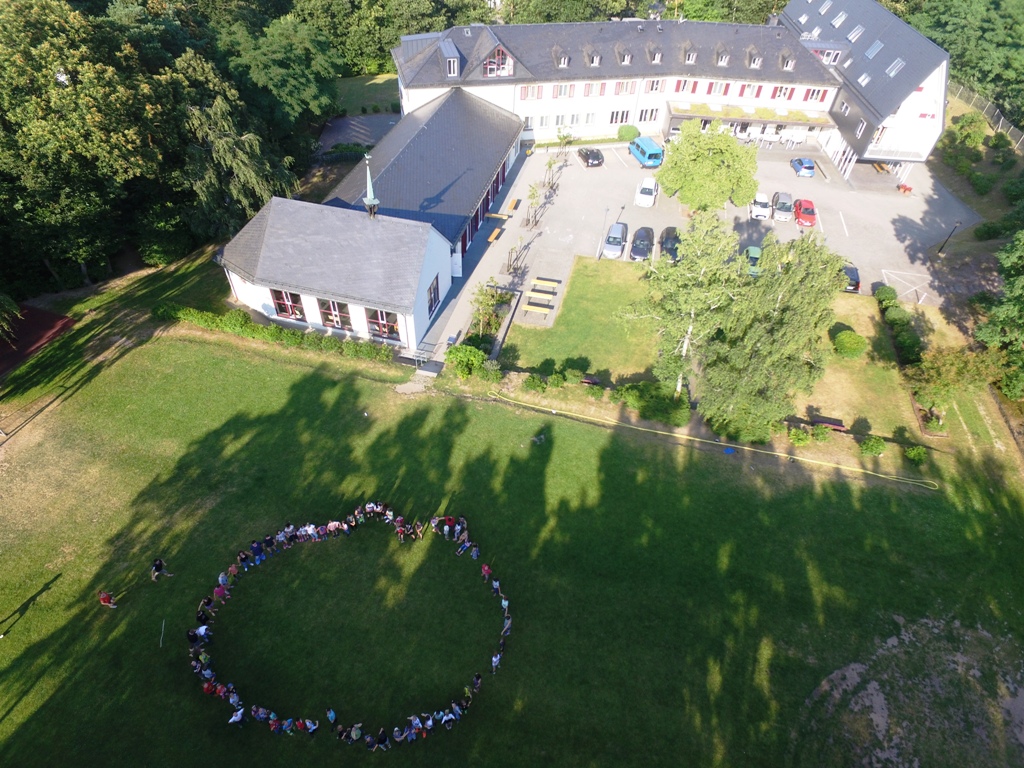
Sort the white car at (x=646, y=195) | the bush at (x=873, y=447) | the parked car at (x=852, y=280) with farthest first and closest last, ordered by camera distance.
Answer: the white car at (x=646, y=195) → the parked car at (x=852, y=280) → the bush at (x=873, y=447)

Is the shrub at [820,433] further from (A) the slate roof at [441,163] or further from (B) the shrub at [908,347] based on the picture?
(A) the slate roof at [441,163]

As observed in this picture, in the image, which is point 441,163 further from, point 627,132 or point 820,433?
point 820,433

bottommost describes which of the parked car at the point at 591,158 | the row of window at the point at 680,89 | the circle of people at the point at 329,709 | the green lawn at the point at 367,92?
the circle of people at the point at 329,709

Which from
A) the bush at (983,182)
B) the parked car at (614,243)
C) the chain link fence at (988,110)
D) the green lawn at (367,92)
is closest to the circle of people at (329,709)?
the parked car at (614,243)

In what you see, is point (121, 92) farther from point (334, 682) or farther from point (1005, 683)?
point (1005, 683)

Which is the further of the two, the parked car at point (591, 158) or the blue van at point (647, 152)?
the parked car at point (591, 158)

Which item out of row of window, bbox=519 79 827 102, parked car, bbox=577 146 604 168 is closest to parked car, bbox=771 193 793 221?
row of window, bbox=519 79 827 102

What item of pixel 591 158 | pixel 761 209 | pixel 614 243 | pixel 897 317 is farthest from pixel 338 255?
pixel 897 317

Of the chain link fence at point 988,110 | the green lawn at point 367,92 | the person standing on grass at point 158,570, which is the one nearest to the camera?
the person standing on grass at point 158,570
